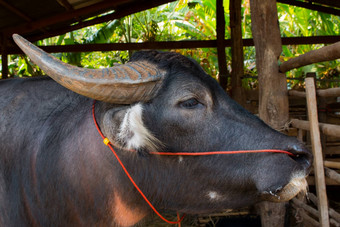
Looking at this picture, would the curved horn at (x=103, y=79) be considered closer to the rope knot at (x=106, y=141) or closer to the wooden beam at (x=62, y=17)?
the rope knot at (x=106, y=141)

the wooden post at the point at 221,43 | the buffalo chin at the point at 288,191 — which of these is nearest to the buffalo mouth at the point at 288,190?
the buffalo chin at the point at 288,191

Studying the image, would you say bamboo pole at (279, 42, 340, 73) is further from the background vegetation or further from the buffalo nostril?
the background vegetation

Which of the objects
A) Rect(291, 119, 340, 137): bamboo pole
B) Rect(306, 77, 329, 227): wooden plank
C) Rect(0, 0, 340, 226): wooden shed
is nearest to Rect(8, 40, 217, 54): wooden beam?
Rect(0, 0, 340, 226): wooden shed

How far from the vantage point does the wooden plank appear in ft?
9.08

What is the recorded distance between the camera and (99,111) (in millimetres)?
1759

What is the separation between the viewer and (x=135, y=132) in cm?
161

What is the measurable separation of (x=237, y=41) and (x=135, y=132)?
14.5ft

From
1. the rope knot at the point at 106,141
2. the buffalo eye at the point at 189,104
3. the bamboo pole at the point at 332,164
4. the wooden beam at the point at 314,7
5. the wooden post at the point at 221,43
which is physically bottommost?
the bamboo pole at the point at 332,164

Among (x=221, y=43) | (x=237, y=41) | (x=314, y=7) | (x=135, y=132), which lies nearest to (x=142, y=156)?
(x=135, y=132)

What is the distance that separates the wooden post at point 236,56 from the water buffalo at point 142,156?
3735 millimetres

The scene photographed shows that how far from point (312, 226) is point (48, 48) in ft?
18.9

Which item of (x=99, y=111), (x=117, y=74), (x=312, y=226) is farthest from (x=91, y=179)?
(x=312, y=226)

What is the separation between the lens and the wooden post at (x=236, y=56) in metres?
5.44

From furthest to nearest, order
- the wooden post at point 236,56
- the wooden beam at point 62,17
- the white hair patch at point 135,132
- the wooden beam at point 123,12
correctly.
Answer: the wooden beam at point 123,12
the wooden beam at point 62,17
the wooden post at point 236,56
the white hair patch at point 135,132
